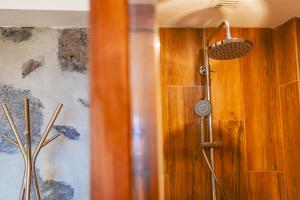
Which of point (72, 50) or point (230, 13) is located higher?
point (230, 13)

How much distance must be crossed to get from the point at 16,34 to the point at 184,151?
1.05 metres

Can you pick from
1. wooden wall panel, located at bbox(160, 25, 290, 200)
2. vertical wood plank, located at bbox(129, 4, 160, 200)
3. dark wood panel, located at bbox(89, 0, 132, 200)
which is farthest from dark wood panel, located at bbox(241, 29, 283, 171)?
dark wood panel, located at bbox(89, 0, 132, 200)

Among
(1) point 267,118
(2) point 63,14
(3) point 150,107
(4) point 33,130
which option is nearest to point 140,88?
(3) point 150,107

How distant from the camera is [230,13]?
5.02ft

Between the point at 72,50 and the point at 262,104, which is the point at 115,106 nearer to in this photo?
the point at 72,50

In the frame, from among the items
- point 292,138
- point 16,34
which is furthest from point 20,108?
point 292,138

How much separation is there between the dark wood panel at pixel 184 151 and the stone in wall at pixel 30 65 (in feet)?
2.25

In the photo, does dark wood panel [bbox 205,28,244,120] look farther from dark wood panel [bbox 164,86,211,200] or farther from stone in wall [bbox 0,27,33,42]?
stone in wall [bbox 0,27,33,42]

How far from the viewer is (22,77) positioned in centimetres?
160

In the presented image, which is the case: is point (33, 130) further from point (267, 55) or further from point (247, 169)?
point (267, 55)

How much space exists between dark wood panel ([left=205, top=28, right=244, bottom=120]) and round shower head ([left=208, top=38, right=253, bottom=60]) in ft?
0.97

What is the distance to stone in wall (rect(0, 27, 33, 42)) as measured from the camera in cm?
161

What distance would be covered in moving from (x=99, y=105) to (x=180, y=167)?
1292 mm

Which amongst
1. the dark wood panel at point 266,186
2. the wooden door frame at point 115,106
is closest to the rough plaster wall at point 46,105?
the dark wood panel at point 266,186
